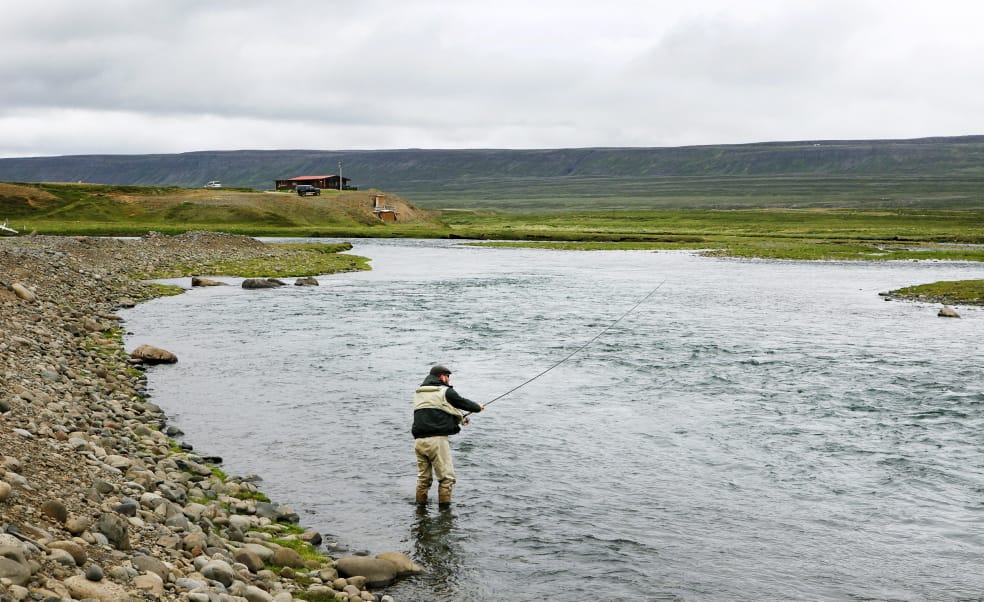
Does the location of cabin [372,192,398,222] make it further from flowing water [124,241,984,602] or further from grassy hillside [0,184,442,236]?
flowing water [124,241,984,602]

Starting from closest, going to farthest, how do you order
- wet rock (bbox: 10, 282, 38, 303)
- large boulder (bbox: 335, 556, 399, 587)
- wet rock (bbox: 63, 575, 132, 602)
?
wet rock (bbox: 63, 575, 132, 602)
large boulder (bbox: 335, 556, 399, 587)
wet rock (bbox: 10, 282, 38, 303)

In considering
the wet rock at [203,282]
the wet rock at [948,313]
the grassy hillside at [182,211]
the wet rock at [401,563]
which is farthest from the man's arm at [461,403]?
the grassy hillside at [182,211]

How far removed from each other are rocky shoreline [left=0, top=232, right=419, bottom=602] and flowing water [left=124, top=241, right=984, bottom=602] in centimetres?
90

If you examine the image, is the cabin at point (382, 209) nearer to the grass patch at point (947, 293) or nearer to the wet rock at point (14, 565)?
the grass patch at point (947, 293)

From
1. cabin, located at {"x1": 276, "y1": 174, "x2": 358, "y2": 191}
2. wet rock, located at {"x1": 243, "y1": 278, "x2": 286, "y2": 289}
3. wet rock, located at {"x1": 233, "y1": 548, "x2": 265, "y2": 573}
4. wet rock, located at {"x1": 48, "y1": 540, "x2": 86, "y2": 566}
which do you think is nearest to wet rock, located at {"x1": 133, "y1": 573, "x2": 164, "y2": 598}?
wet rock, located at {"x1": 48, "y1": 540, "x2": 86, "y2": 566}

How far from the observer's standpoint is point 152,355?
26016mm

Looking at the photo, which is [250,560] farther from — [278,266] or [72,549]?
[278,266]

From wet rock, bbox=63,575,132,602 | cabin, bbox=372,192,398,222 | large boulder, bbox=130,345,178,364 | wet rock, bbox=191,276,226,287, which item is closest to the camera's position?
wet rock, bbox=63,575,132,602

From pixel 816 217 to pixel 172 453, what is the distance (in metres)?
148

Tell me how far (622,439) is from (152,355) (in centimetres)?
1409

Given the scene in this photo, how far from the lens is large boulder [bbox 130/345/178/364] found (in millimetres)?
25938

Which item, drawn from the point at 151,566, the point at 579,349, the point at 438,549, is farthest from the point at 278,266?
the point at 151,566

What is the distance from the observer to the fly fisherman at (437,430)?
49.2ft

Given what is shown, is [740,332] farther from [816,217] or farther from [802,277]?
[816,217]
